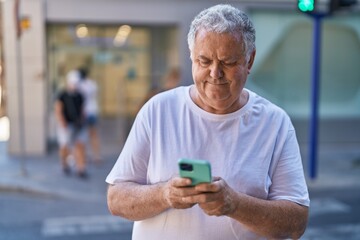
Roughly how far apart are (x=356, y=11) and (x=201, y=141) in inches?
472

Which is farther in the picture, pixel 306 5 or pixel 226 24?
pixel 306 5

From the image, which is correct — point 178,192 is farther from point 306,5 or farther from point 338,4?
point 338,4

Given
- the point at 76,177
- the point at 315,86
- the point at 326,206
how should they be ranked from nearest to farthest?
1. the point at 326,206
2. the point at 315,86
3. the point at 76,177

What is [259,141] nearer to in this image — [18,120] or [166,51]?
[18,120]

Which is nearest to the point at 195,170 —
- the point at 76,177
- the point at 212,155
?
the point at 212,155

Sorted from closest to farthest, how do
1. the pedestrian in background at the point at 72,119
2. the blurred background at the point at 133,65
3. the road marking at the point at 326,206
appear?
the road marking at the point at 326,206 < the pedestrian in background at the point at 72,119 < the blurred background at the point at 133,65

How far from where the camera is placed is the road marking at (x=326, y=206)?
7578 millimetres

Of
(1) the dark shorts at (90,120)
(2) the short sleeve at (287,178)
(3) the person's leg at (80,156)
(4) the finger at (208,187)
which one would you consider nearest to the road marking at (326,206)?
(3) the person's leg at (80,156)

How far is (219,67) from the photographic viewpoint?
1891 millimetres

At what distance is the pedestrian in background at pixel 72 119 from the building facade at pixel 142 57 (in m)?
2.63

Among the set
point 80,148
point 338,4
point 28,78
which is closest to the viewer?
point 338,4

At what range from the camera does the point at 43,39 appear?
1159 cm

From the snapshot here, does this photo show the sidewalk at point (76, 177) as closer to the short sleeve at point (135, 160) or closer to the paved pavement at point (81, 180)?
the paved pavement at point (81, 180)

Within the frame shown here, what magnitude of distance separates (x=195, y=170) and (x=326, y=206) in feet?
21.9
